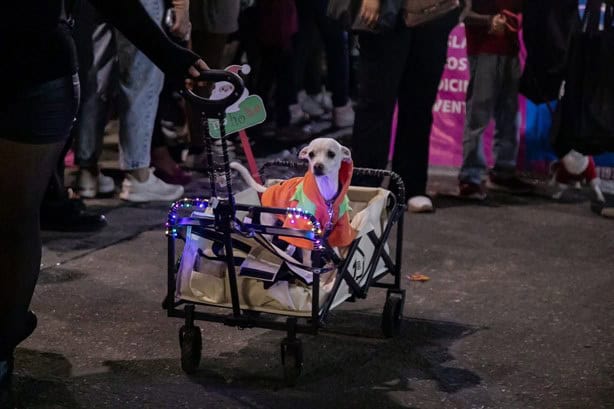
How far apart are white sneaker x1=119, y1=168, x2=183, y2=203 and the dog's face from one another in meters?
2.74

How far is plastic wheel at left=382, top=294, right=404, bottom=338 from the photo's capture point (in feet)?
14.2

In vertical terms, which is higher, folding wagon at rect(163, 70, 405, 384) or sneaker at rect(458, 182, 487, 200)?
folding wagon at rect(163, 70, 405, 384)

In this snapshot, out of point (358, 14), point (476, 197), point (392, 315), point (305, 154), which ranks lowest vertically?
point (476, 197)

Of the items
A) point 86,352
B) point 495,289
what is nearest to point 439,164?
point 495,289

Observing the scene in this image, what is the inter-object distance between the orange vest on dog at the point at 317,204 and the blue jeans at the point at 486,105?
328 cm

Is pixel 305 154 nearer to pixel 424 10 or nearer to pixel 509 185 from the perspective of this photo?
pixel 424 10

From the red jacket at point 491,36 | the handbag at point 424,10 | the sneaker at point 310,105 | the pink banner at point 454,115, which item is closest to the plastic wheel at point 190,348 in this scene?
the handbag at point 424,10

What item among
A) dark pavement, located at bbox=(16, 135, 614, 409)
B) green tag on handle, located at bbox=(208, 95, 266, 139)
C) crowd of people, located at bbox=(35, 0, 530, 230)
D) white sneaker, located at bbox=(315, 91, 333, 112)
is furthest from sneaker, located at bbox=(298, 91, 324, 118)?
green tag on handle, located at bbox=(208, 95, 266, 139)

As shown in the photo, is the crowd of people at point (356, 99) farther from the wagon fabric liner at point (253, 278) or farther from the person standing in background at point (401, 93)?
the wagon fabric liner at point (253, 278)

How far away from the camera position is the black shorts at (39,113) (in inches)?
125

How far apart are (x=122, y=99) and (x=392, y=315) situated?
114 inches

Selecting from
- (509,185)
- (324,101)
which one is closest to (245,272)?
(509,185)

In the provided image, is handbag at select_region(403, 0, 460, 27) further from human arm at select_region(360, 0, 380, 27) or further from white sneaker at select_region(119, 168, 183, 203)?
white sneaker at select_region(119, 168, 183, 203)

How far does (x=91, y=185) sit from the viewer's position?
6852 millimetres
